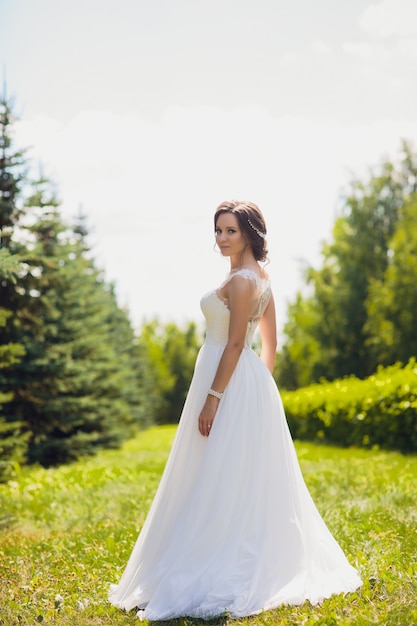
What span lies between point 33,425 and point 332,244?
82.9 ft

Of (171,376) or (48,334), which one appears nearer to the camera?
(48,334)

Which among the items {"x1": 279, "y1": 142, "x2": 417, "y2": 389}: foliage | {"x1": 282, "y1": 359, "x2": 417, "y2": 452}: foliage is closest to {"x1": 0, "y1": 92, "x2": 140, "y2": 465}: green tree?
{"x1": 282, "y1": 359, "x2": 417, "y2": 452}: foliage

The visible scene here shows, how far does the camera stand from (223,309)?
4824mm

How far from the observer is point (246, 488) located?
465 cm

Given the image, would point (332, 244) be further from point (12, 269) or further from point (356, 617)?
point (356, 617)

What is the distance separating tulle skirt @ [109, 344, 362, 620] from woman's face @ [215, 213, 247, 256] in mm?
734

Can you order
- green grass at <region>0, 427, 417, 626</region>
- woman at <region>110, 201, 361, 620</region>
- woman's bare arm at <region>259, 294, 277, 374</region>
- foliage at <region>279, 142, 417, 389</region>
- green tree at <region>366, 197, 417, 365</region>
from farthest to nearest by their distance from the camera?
1. foliage at <region>279, 142, 417, 389</region>
2. green tree at <region>366, 197, 417, 365</region>
3. woman's bare arm at <region>259, 294, 277, 374</region>
4. woman at <region>110, 201, 361, 620</region>
5. green grass at <region>0, 427, 417, 626</region>

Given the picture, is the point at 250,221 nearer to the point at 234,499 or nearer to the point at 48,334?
the point at 234,499

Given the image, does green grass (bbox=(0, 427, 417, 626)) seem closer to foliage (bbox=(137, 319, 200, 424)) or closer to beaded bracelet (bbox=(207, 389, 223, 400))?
beaded bracelet (bbox=(207, 389, 223, 400))

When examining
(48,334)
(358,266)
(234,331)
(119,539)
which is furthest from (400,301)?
(234,331)

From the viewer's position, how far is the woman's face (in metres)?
4.82

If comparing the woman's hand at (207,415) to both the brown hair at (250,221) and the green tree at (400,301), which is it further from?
the green tree at (400,301)

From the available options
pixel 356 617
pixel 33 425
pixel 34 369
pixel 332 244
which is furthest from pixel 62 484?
pixel 332 244

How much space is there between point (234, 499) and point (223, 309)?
1336 mm
